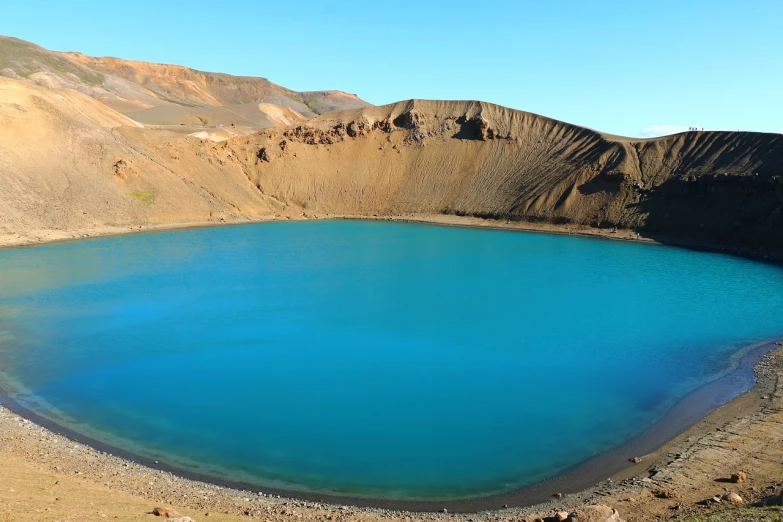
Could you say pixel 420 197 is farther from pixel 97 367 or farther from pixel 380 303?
pixel 97 367

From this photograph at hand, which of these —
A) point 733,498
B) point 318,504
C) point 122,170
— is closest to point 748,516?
point 733,498

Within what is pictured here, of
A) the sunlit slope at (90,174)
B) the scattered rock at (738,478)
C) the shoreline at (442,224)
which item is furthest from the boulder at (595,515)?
the sunlit slope at (90,174)

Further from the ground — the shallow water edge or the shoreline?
the shoreline

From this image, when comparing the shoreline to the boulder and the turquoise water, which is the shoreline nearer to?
the turquoise water

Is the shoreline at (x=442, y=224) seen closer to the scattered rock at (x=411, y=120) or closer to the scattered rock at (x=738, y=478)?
the scattered rock at (x=411, y=120)

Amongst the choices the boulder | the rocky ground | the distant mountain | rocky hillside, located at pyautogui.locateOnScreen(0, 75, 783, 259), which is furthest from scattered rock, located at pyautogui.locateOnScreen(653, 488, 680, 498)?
the distant mountain
